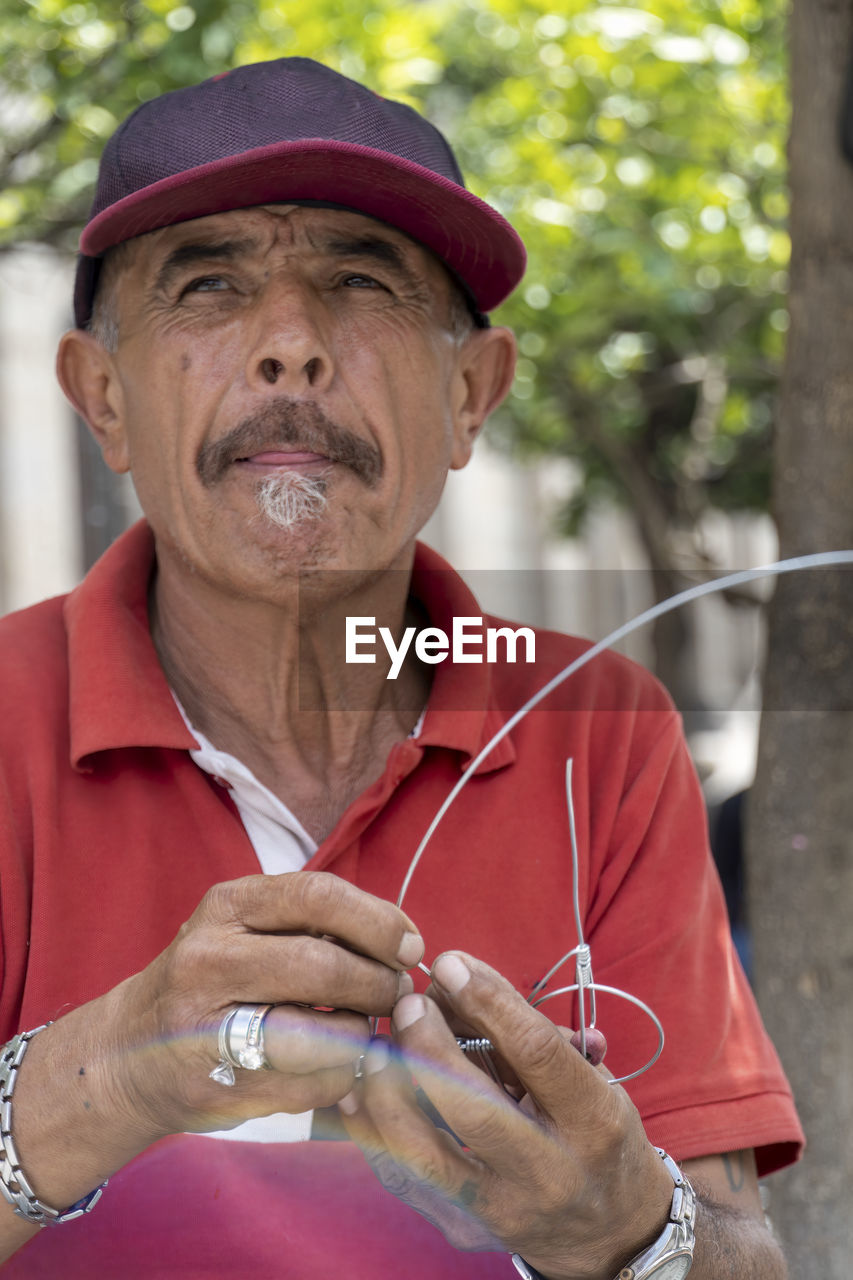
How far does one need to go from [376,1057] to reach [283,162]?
4.04 feet

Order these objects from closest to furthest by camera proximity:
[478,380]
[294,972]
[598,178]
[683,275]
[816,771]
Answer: [294,972]
[478,380]
[816,771]
[598,178]
[683,275]

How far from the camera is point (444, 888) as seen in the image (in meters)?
2.04

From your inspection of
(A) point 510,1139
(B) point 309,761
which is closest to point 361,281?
(B) point 309,761

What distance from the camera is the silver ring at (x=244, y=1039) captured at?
144 centimetres

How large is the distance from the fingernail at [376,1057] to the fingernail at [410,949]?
0.35 feet

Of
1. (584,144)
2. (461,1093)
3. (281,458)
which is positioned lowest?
(461,1093)

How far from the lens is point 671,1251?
1.71 m

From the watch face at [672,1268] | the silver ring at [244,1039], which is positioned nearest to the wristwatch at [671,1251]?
the watch face at [672,1268]

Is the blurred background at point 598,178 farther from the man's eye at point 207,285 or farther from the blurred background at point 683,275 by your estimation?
the man's eye at point 207,285

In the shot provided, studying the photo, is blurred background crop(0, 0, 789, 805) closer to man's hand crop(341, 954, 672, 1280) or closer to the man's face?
the man's face

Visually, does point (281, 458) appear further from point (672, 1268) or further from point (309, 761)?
point (672, 1268)

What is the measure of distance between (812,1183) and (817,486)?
1411 millimetres

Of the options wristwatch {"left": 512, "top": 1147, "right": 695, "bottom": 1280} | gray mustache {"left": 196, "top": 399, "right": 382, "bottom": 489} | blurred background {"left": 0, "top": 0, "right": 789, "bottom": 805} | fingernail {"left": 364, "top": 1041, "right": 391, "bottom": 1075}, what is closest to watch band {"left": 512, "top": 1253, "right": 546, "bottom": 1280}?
wristwatch {"left": 512, "top": 1147, "right": 695, "bottom": 1280}

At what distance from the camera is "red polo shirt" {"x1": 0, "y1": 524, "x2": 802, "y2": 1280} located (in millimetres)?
1871
